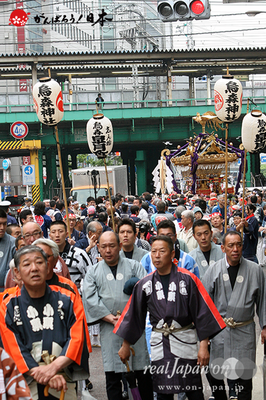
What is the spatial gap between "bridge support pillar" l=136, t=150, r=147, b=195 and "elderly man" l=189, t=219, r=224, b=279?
1052 inches

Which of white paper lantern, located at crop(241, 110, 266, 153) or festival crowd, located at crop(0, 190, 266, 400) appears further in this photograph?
white paper lantern, located at crop(241, 110, 266, 153)

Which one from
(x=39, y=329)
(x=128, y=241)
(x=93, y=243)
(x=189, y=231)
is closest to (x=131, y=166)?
(x=189, y=231)

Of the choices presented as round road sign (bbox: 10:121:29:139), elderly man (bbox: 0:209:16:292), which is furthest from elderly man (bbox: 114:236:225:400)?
round road sign (bbox: 10:121:29:139)

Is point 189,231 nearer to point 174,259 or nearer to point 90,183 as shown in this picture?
point 174,259

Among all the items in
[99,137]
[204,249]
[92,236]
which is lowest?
[92,236]

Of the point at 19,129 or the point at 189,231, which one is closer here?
the point at 189,231

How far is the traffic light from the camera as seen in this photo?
26.1m

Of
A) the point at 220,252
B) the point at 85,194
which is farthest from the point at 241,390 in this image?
the point at 85,194

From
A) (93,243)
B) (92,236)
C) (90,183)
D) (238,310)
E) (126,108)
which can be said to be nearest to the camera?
(238,310)

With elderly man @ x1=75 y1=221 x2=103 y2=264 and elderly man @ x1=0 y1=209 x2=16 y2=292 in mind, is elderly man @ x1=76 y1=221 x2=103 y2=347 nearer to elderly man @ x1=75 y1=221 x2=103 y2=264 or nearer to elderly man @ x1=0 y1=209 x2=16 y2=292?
elderly man @ x1=75 y1=221 x2=103 y2=264

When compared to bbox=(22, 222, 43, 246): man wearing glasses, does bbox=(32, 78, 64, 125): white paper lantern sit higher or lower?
higher

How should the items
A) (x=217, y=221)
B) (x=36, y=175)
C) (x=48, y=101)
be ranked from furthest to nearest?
(x=36, y=175) < (x=48, y=101) < (x=217, y=221)

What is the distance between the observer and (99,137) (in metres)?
9.98

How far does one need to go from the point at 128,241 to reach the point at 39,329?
8.22 feet
